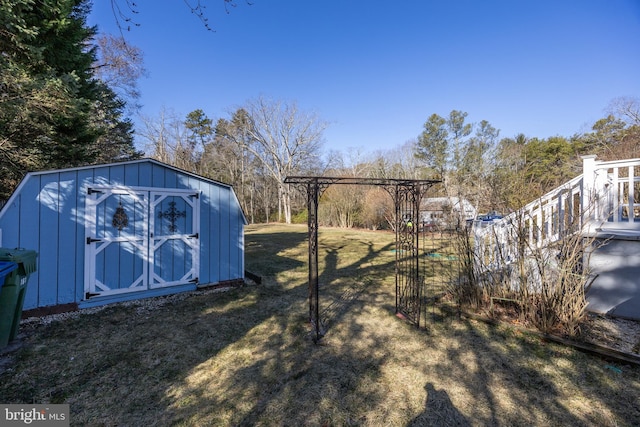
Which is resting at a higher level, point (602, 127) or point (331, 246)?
point (602, 127)

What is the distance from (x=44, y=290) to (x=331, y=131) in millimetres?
22582

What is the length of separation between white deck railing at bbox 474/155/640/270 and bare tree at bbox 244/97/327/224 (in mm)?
19593

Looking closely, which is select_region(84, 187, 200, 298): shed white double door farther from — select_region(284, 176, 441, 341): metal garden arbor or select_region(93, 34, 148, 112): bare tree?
select_region(93, 34, 148, 112): bare tree

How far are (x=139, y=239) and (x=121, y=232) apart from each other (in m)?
0.28

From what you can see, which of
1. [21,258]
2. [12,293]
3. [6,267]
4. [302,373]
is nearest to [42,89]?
[21,258]

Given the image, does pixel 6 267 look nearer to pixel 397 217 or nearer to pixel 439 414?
pixel 439 414

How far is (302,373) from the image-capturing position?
105 inches

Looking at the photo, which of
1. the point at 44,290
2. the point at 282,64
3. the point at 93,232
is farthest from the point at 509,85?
the point at 44,290

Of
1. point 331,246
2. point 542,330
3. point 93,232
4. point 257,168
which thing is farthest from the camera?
point 257,168

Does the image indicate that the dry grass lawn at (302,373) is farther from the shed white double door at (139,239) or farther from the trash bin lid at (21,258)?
the trash bin lid at (21,258)

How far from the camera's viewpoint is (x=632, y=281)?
3.50 metres

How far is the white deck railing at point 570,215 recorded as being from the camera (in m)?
3.72

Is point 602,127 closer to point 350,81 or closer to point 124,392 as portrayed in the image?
point 350,81

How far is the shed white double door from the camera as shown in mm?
4297
